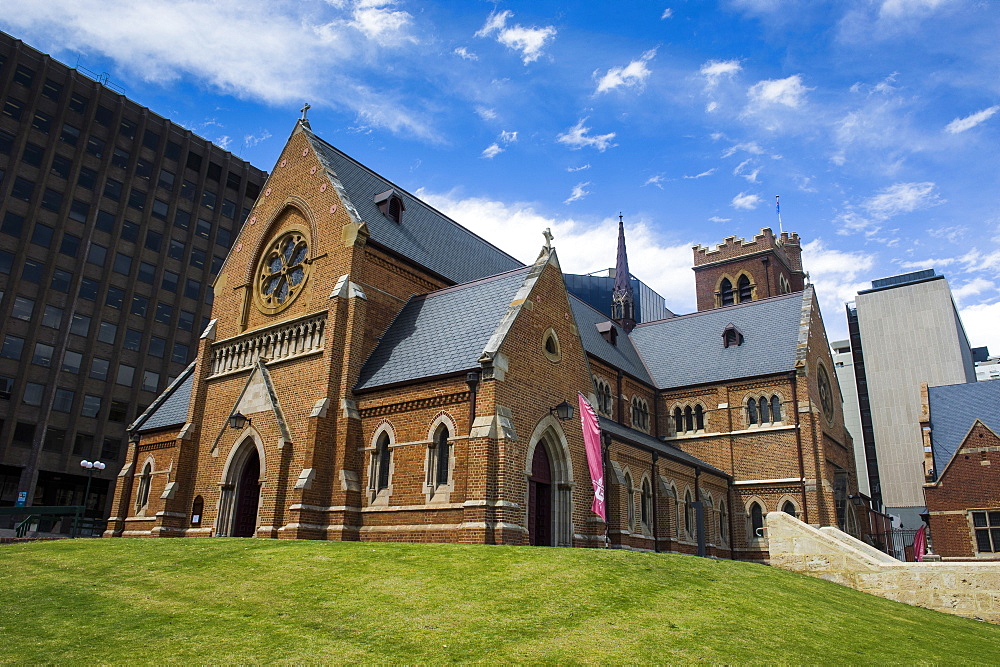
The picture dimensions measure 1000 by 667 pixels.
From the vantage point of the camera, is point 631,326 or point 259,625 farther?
point 631,326

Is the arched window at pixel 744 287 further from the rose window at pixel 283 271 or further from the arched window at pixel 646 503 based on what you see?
the rose window at pixel 283 271

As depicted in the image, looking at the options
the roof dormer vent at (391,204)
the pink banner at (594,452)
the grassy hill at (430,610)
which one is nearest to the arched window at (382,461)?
the grassy hill at (430,610)

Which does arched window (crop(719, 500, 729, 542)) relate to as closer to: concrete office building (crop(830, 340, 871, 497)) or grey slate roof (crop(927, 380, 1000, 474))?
grey slate roof (crop(927, 380, 1000, 474))

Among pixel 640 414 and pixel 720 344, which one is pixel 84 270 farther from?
pixel 720 344

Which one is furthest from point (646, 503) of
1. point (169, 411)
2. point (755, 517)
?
point (169, 411)

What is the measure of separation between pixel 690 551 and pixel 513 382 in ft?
50.2

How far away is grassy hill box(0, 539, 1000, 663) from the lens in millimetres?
10023

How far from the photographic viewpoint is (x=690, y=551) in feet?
104

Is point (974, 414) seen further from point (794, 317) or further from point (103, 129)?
point (103, 129)

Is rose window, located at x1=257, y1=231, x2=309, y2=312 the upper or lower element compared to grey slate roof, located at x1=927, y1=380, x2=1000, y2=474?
upper

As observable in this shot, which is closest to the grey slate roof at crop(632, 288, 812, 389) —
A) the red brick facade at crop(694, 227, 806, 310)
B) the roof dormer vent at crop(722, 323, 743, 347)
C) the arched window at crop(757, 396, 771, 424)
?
the roof dormer vent at crop(722, 323, 743, 347)

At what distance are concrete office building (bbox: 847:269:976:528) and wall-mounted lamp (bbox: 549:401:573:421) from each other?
67.0 m

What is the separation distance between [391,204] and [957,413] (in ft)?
98.7

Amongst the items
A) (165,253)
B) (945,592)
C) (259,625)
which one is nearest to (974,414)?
(945,592)
